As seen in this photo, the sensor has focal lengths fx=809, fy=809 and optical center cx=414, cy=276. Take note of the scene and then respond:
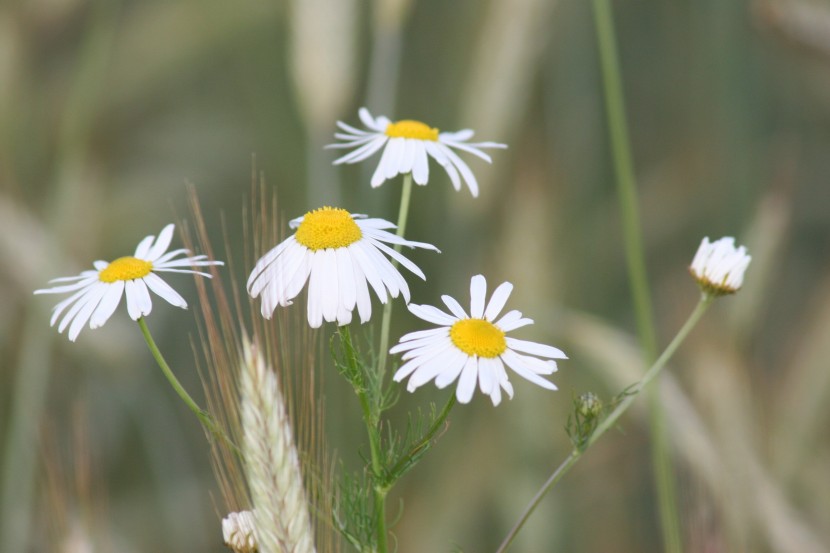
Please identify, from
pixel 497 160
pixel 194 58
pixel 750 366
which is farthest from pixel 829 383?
pixel 194 58

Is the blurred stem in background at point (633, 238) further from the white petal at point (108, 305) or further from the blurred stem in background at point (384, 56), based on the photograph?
the white petal at point (108, 305)

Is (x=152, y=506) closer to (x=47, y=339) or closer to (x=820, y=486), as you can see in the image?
(x=47, y=339)

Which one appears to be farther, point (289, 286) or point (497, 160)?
point (497, 160)

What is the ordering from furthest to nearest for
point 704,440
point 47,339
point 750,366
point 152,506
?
point 152,506, point 750,366, point 47,339, point 704,440

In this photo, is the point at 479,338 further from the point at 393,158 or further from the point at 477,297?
the point at 393,158

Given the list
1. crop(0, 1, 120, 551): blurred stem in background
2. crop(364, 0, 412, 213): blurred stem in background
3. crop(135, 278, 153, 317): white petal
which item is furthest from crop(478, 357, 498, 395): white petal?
crop(0, 1, 120, 551): blurred stem in background

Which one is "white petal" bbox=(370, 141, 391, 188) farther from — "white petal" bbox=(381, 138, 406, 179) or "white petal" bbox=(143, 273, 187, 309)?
"white petal" bbox=(143, 273, 187, 309)

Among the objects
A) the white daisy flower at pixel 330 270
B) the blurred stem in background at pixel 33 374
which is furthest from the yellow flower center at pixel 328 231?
the blurred stem in background at pixel 33 374
